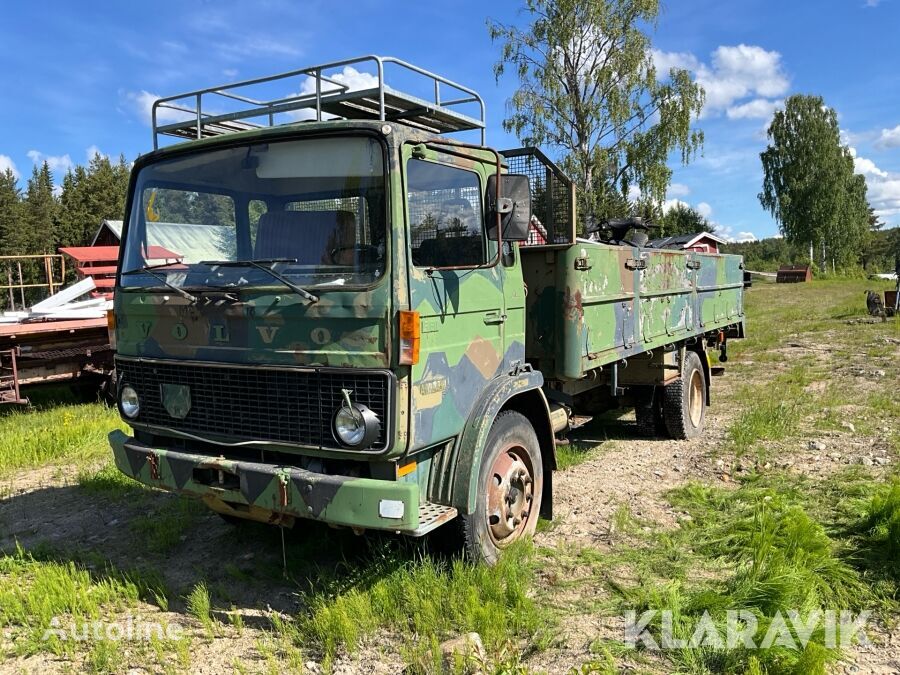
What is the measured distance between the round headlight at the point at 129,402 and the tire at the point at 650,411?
489 cm

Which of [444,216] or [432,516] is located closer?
[432,516]

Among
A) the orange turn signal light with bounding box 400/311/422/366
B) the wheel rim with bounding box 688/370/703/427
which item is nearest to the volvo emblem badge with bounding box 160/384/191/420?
the orange turn signal light with bounding box 400/311/422/366

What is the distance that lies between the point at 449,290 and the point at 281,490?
1270 millimetres

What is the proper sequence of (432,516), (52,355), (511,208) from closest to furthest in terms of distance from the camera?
(432,516)
(511,208)
(52,355)

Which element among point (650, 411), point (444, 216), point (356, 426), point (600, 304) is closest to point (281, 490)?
point (356, 426)

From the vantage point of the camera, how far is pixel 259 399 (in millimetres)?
3412

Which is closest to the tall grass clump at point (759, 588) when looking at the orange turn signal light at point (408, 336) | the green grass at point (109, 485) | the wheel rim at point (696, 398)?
the orange turn signal light at point (408, 336)

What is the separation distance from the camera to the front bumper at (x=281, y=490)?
10.0ft

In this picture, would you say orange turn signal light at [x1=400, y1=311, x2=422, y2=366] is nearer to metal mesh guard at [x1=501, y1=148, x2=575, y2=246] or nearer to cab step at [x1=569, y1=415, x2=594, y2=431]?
metal mesh guard at [x1=501, y1=148, x2=575, y2=246]

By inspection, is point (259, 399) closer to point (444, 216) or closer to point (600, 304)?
point (444, 216)

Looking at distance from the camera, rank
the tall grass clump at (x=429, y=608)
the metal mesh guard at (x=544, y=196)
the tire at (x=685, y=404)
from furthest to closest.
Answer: the tire at (x=685, y=404), the metal mesh guard at (x=544, y=196), the tall grass clump at (x=429, y=608)

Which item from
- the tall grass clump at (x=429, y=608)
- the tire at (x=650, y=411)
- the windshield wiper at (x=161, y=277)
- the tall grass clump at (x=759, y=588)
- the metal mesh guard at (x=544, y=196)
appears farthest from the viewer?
the tire at (x=650, y=411)

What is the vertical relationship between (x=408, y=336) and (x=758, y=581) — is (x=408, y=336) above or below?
above

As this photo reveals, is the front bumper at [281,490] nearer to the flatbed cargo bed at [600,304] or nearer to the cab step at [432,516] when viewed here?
the cab step at [432,516]
